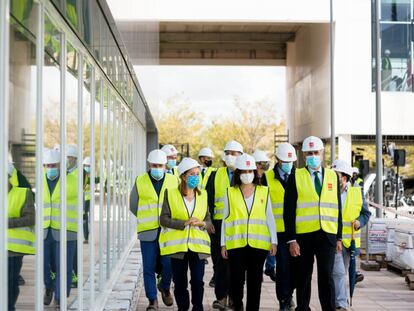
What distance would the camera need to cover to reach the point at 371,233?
1549 centimetres

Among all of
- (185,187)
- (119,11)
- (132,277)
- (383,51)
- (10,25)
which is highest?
(383,51)

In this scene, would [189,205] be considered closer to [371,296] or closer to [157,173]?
[157,173]

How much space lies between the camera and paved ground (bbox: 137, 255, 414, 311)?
10812 mm

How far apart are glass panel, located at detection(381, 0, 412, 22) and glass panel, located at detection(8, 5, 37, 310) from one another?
3728 centimetres

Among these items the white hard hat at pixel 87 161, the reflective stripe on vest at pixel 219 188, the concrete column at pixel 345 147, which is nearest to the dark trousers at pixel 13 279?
the white hard hat at pixel 87 161

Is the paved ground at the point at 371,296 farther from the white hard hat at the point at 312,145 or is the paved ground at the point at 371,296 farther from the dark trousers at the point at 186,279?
the white hard hat at the point at 312,145

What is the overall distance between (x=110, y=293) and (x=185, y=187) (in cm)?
192

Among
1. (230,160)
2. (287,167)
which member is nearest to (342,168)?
(287,167)

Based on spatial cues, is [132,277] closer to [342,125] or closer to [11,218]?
[11,218]

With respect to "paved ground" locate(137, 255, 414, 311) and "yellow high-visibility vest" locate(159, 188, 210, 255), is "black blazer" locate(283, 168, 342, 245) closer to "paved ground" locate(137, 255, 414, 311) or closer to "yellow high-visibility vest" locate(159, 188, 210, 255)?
"yellow high-visibility vest" locate(159, 188, 210, 255)

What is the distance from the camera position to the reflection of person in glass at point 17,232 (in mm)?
3773

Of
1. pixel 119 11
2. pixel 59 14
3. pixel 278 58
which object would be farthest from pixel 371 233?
pixel 278 58

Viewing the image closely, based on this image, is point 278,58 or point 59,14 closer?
point 59,14

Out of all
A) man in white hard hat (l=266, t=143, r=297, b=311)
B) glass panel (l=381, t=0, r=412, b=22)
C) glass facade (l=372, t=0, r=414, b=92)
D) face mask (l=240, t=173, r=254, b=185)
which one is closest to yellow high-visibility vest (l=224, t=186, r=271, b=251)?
face mask (l=240, t=173, r=254, b=185)
